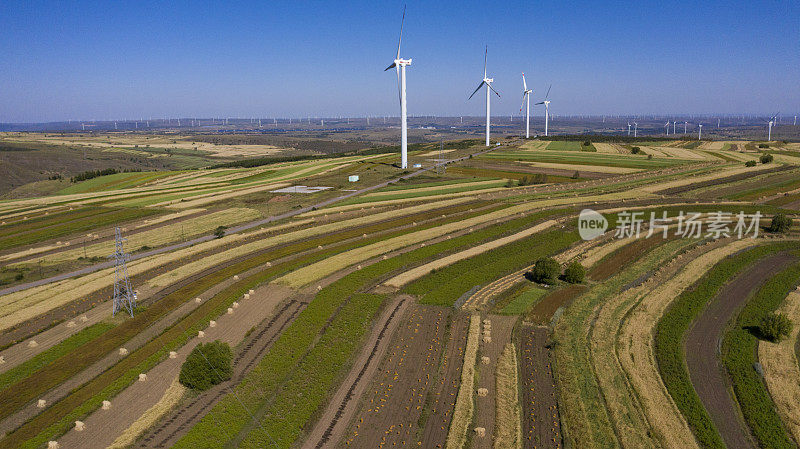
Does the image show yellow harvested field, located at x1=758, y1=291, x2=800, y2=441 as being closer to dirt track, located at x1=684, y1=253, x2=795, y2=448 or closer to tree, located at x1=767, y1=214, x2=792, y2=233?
dirt track, located at x1=684, y1=253, x2=795, y2=448

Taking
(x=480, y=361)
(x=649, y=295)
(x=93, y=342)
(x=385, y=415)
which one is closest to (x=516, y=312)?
(x=480, y=361)

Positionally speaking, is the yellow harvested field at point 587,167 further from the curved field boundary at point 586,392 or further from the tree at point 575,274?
the curved field boundary at point 586,392

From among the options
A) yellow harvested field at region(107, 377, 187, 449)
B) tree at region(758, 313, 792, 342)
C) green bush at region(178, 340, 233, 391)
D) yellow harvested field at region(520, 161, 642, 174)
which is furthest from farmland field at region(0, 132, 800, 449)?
yellow harvested field at region(520, 161, 642, 174)

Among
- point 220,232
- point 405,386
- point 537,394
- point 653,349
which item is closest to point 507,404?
point 537,394

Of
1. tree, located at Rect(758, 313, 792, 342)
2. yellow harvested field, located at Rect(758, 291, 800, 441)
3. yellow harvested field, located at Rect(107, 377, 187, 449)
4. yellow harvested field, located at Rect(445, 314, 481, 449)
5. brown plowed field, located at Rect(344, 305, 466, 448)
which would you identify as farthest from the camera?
tree, located at Rect(758, 313, 792, 342)

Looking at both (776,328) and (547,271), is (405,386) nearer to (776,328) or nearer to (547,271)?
(547,271)
